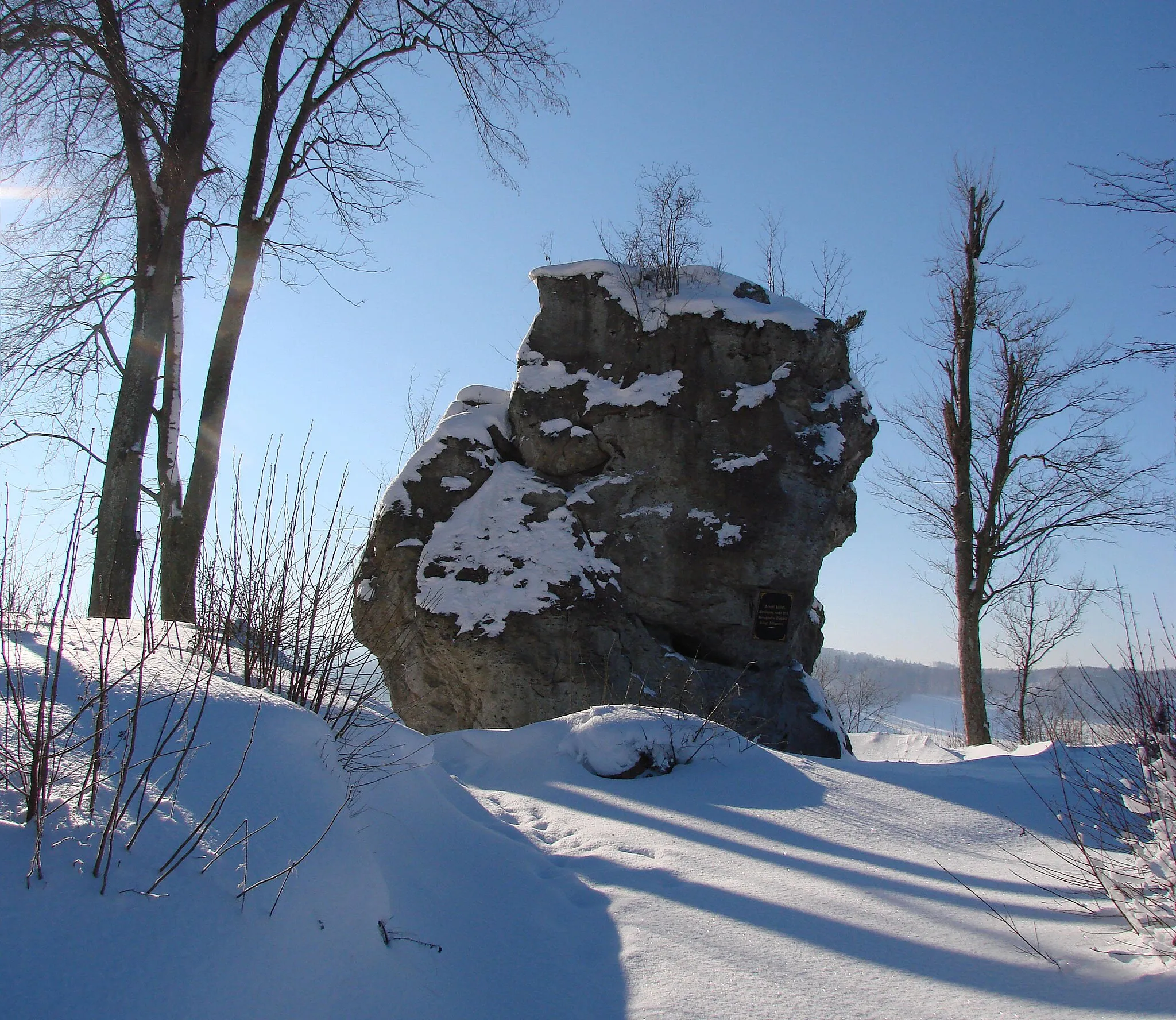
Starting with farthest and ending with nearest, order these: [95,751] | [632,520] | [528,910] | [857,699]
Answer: [857,699], [632,520], [528,910], [95,751]

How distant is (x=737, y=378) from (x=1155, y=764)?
24.7ft

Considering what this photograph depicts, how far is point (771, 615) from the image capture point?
895 cm

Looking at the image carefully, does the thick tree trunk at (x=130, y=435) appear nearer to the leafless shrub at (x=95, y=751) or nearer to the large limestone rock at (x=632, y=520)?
the large limestone rock at (x=632, y=520)

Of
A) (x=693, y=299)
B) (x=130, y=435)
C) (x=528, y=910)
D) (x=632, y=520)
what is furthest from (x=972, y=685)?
(x=130, y=435)

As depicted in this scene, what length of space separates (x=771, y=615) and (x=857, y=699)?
2603 cm

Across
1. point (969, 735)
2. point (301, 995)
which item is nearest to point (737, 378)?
point (969, 735)

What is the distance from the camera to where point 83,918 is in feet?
5.47

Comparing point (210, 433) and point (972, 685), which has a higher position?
point (210, 433)

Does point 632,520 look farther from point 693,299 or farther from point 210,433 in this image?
point 210,433

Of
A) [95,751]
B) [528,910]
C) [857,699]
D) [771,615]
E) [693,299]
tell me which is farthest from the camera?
[857,699]

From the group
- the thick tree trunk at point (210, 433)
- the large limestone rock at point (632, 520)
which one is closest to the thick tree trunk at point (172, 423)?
the thick tree trunk at point (210, 433)

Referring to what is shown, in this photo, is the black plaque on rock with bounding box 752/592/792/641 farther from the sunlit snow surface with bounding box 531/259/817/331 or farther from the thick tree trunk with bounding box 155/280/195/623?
the thick tree trunk with bounding box 155/280/195/623

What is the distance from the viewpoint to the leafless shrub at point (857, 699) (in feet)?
89.6

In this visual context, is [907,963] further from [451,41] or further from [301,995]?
[451,41]
